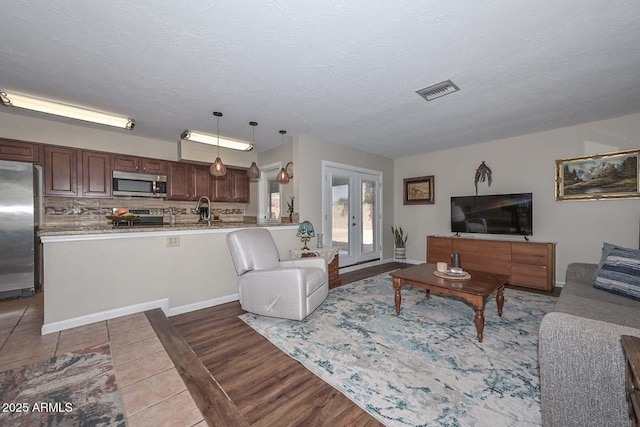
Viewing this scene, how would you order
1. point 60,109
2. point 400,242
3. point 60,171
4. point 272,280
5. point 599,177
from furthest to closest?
point 400,242
point 60,171
point 599,177
point 60,109
point 272,280

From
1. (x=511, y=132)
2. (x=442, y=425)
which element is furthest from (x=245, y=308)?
(x=511, y=132)

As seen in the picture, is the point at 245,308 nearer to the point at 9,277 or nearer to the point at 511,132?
the point at 9,277

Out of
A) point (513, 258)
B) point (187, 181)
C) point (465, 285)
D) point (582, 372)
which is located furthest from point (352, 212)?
point (582, 372)

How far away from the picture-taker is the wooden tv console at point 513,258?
11.9 feet

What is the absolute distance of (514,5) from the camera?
62.9 inches

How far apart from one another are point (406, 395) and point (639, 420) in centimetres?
112

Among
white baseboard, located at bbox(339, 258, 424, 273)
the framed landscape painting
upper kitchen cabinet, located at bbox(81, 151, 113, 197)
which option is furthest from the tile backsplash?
the framed landscape painting

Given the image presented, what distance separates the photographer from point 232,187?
538cm

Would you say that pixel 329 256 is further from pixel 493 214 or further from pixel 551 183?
pixel 551 183

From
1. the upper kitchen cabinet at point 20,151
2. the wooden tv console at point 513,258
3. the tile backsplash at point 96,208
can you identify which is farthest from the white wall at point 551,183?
the upper kitchen cabinet at point 20,151

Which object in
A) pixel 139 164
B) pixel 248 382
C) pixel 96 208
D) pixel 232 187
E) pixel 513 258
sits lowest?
pixel 248 382

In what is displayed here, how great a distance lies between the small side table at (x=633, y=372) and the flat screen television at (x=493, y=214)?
3772 millimetres

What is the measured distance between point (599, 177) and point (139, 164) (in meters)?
7.28

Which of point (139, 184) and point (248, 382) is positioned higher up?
point (139, 184)
